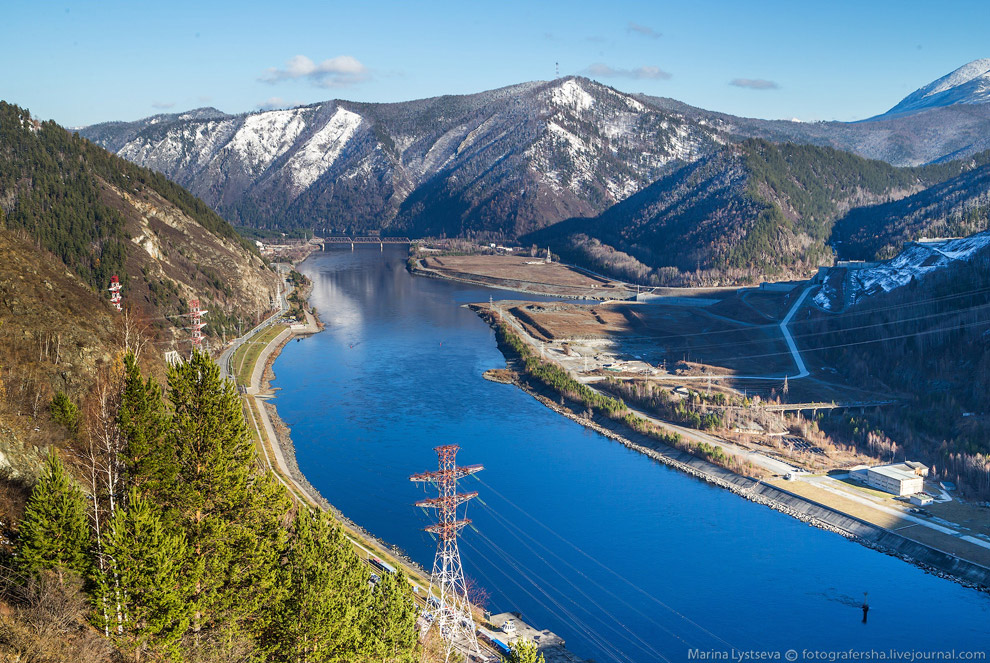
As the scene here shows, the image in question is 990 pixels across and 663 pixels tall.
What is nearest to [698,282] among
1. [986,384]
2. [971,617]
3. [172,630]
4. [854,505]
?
[986,384]

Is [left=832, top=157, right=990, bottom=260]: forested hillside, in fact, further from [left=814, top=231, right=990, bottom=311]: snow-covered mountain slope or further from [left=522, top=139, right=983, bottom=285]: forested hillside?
[left=814, top=231, right=990, bottom=311]: snow-covered mountain slope

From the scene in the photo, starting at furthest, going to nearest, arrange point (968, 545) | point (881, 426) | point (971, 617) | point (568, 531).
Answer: point (881, 426)
point (568, 531)
point (968, 545)
point (971, 617)

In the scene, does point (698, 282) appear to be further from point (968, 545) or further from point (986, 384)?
point (968, 545)

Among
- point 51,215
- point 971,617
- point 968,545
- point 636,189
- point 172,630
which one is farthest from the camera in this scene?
point 636,189

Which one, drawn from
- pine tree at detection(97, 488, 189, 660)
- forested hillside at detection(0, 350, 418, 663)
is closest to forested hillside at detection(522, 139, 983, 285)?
forested hillside at detection(0, 350, 418, 663)

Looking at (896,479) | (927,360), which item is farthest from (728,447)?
(927,360)

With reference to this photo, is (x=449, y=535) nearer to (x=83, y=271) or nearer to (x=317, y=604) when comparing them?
(x=317, y=604)

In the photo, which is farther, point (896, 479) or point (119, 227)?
point (119, 227)
